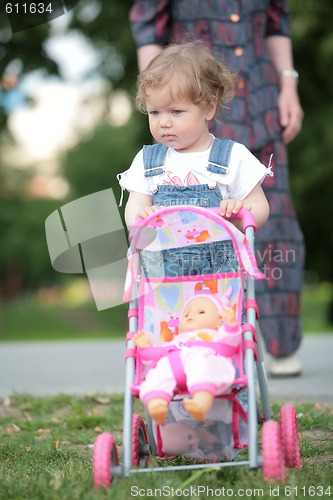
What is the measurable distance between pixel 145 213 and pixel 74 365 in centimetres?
372

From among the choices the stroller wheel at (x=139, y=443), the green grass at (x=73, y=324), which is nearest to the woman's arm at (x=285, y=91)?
the stroller wheel at (x=139, y=443)

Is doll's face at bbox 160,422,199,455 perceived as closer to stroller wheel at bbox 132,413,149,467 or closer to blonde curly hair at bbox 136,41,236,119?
stroller wheel at bbox 132,413,149,467

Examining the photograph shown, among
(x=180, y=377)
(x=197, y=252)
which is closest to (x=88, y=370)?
(x=197, y=252)

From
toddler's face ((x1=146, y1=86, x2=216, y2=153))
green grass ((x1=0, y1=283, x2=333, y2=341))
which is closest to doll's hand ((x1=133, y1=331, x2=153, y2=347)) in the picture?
toddler's face ((x1=146, y1=86, x2=216, y2=153))

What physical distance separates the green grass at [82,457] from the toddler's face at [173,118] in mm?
1150

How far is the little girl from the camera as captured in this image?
3111 millimetres

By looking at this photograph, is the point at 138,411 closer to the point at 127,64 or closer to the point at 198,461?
the point at 198,461

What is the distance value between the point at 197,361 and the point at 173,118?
95 cm

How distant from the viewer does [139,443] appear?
3.06 metres

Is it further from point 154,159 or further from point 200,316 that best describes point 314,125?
point 200,316

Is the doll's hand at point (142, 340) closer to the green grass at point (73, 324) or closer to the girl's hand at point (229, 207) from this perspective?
the girl's hand at point (229, 207)

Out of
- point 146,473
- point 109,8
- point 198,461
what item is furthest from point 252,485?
point 109,8

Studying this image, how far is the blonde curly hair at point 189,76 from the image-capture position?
3.11 meters

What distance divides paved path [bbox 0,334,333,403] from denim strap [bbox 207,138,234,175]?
1880 mm
